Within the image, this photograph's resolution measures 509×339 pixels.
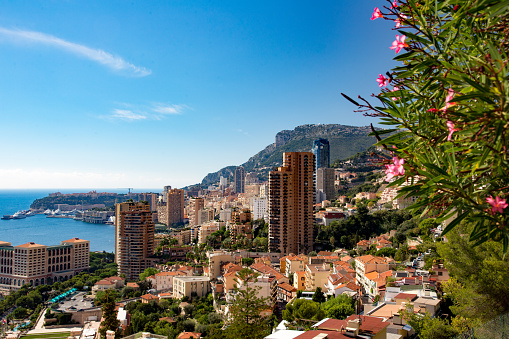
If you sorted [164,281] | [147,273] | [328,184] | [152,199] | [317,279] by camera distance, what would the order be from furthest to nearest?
[152,199] < [328,184] < [147,273] < [164,281] < [317,279]

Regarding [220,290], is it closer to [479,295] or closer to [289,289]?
[289,289]

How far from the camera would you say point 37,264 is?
28.4m

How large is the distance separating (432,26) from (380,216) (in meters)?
24.7

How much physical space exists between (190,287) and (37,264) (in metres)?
17.8

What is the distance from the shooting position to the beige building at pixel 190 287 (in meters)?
17.1

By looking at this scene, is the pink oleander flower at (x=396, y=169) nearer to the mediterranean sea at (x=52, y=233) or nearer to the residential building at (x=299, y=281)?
the residential building at (x=299, y=281)

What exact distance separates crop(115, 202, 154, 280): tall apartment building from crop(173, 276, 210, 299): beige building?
9.51 meters

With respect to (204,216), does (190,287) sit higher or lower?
lower

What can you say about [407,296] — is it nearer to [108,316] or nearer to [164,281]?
[108,316]

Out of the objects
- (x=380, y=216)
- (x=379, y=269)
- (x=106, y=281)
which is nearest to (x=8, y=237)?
(x=106, y=281)

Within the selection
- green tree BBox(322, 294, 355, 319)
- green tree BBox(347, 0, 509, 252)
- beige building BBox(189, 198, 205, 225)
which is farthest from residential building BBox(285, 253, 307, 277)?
beige building BBox(189, 198, 205, 225)

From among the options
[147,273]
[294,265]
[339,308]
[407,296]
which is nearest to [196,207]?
[147,273]

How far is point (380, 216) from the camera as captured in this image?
80.5 feet

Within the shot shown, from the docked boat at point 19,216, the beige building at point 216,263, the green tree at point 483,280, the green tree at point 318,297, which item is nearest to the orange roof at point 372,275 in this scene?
the green tree at point 318,297
